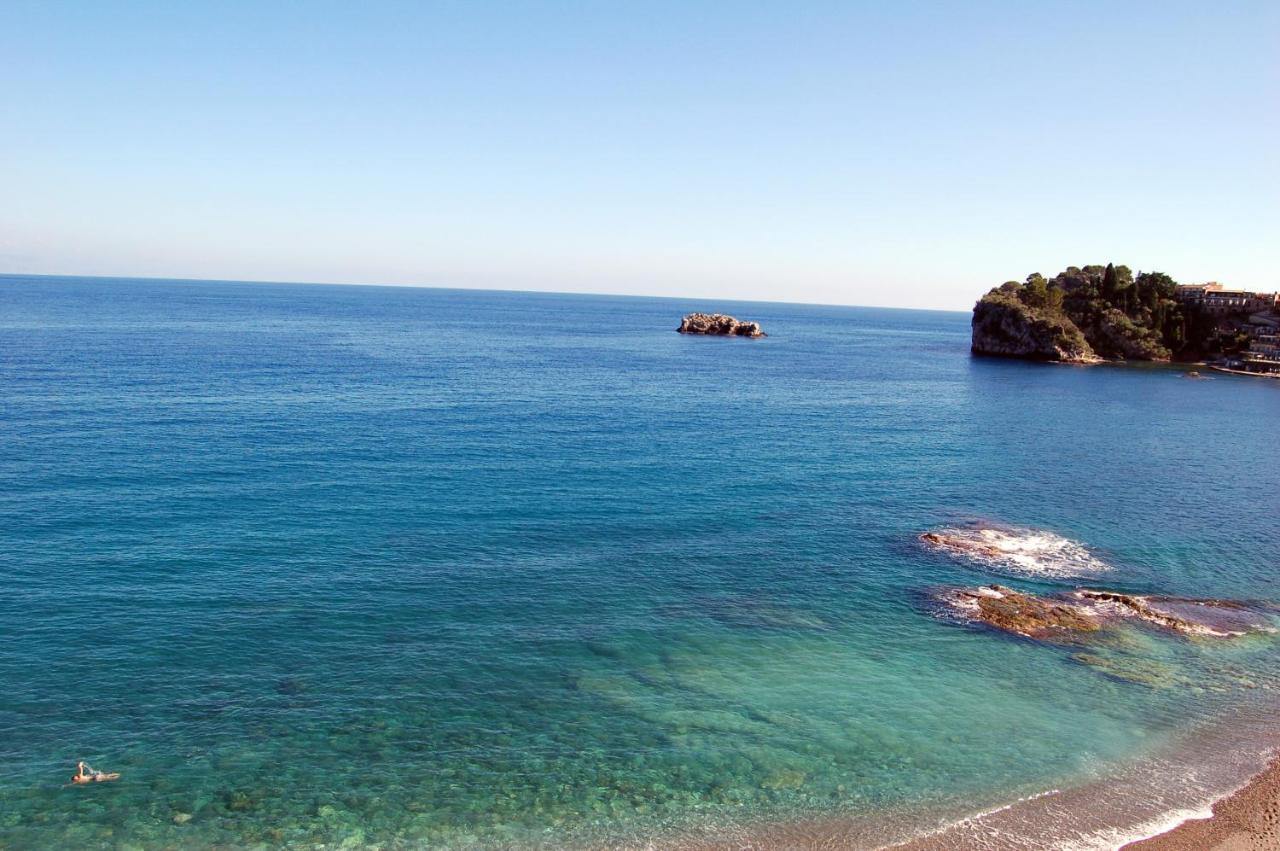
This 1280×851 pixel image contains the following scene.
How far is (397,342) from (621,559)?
509 ft

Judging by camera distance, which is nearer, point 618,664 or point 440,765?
point 440,765

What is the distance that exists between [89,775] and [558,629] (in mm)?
21909

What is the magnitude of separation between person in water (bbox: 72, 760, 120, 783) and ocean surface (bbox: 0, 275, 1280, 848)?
46 cm

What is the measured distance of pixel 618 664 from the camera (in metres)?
41.0

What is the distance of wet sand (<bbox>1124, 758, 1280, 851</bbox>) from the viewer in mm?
28719

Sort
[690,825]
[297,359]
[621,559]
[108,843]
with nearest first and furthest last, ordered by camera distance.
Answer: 1. [108,843]
2. [690,825]
3. [621,559]
4. [297,359]

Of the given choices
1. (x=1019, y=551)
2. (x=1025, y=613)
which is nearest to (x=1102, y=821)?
(x=1025, y=613)

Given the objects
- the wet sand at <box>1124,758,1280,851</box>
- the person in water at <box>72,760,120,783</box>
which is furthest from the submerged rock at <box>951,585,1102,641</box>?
the person in water at <box>72,760,120,783</box>

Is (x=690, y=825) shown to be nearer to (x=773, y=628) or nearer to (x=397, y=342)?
(x=773, y=628)

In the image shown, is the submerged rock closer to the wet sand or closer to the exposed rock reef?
the exposed rock reef

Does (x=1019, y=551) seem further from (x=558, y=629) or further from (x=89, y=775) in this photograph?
(x=89, y=775)

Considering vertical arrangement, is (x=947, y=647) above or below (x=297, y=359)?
below

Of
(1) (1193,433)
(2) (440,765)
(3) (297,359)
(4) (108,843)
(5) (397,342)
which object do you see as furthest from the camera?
(5) (397,342)

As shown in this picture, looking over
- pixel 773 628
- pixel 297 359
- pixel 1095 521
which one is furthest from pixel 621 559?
pixel 297 359
